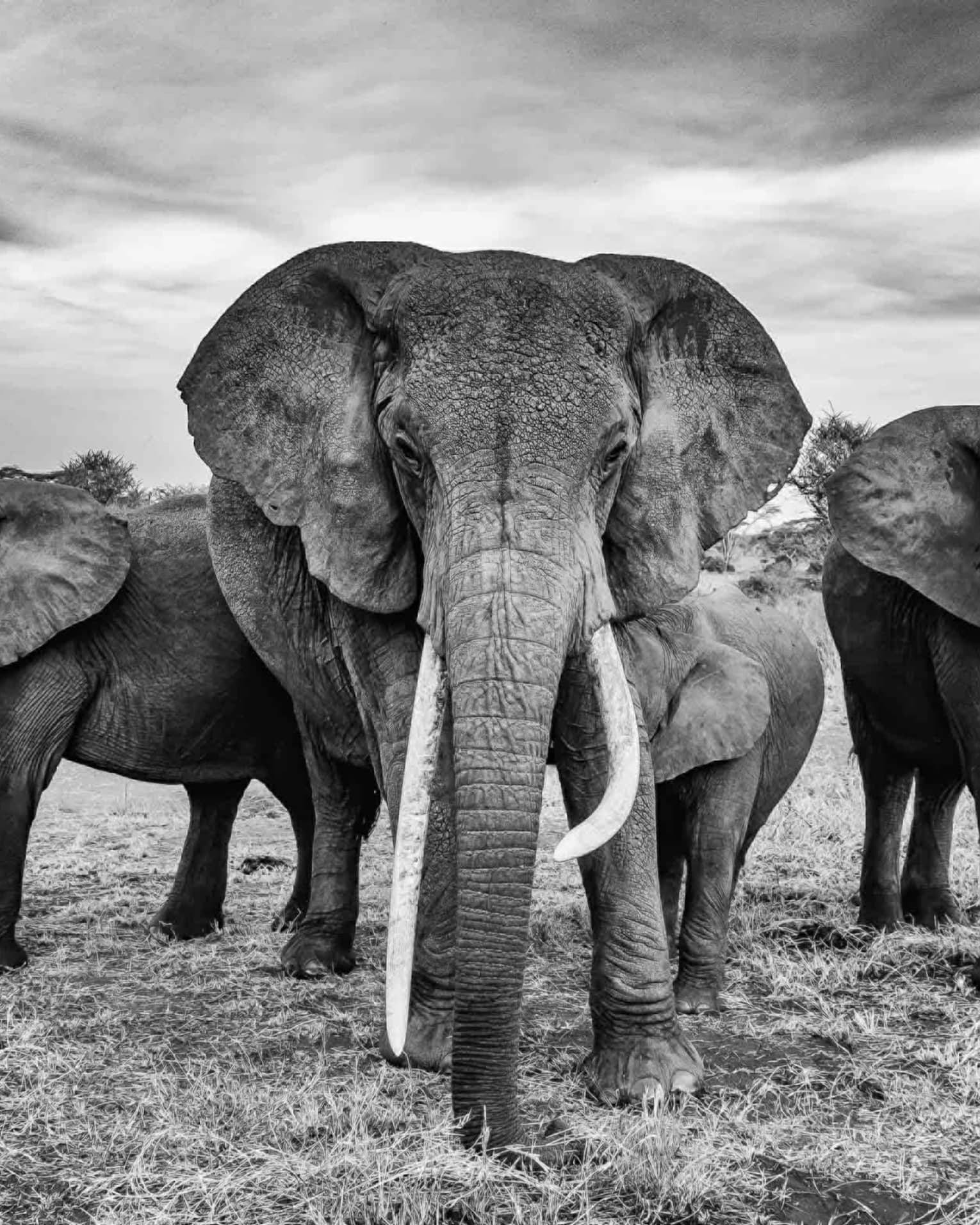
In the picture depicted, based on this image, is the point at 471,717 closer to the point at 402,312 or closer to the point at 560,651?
the point at 560,651

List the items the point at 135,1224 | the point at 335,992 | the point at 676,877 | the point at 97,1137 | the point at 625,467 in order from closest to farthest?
the point at 135,1224 → the point at 97,1137 → the point at 625,467 → the point at 335,992 → the point at 676,877

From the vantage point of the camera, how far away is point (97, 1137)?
13.8 ft

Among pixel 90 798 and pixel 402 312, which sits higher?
pixel 402 312

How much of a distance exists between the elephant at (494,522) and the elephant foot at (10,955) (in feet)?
6.34

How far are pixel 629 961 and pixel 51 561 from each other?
310cm

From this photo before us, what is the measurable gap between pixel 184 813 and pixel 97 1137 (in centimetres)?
613

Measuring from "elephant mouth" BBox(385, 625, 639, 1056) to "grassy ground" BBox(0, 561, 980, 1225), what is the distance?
388mm

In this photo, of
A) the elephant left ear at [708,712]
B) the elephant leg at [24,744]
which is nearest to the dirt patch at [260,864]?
the elephant leg at [24,744]

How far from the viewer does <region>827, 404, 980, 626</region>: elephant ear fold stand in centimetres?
597

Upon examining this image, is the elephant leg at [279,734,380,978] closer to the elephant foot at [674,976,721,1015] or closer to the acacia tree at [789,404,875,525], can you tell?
the elephant foot at [674,976,721,1015]

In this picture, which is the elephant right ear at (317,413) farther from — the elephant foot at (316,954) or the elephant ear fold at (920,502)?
the elephant ear fold at (920,502)

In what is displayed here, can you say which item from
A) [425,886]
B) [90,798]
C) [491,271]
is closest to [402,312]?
[491,271]

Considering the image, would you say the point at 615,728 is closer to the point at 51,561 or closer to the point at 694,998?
the point at 694,998

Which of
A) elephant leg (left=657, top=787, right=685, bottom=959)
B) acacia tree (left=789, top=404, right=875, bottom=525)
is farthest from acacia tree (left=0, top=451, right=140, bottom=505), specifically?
elephant leg (left=657, top=787, right=685, bottom=959)
